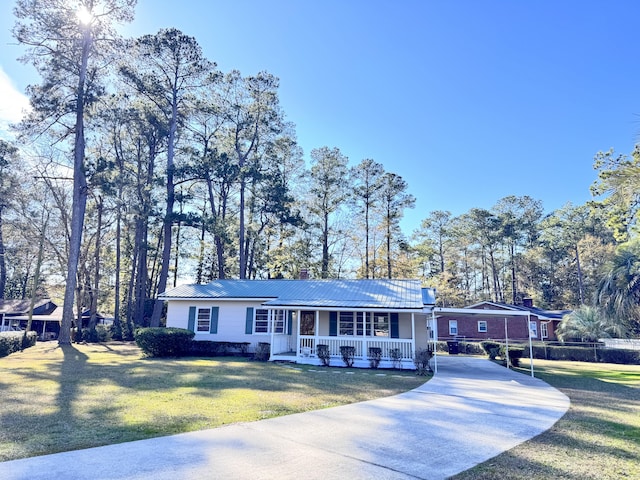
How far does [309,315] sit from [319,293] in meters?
1.18

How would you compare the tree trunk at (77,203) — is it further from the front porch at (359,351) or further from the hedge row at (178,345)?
the front porch at (359,351)

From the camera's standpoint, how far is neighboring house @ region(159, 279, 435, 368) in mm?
15797

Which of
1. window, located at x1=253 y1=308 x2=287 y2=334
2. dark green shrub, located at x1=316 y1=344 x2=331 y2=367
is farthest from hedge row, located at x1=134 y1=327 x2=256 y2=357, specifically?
dark green shrub, located at x1=316 y1=344 x2=331 y2=367


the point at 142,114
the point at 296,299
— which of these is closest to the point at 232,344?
the point at 296,299

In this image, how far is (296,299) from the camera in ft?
57.6

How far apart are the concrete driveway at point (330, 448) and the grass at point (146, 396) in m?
0.59

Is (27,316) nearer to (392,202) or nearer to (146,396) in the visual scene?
(392,202)

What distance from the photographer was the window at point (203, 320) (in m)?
19.5

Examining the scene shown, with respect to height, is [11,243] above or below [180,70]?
below

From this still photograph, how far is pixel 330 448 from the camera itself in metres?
4.90

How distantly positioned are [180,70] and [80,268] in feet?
61.3

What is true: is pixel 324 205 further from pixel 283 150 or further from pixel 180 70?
pixel 180 70

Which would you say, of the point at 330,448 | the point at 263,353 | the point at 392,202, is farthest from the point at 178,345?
the point at 392,202

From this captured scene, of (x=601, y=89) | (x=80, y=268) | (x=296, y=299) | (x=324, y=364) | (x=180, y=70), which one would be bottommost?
(x=324, y=364)
